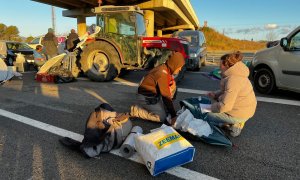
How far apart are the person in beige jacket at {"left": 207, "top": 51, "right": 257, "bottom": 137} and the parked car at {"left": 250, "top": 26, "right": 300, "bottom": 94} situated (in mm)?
3043

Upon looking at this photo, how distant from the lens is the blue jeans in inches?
163

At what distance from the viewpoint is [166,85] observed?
4.52 m

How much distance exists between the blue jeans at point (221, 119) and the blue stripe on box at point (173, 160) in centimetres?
113

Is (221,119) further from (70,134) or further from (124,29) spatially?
(124,29)

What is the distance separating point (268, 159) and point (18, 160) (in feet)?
10.2

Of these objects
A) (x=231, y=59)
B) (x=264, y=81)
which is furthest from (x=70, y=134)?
(x=264, y=81)

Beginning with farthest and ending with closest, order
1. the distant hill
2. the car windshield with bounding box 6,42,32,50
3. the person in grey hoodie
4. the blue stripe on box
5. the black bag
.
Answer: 1. the distant hill
2. the car windshield with bounding box 6,42,32,50
3. the person in grey hoodie
4. the black bag
5. the blue stripe on box

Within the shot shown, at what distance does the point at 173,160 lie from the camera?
122 inches

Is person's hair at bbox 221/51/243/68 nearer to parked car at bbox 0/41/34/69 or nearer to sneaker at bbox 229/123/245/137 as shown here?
sneaker at bbox 229/123/245/137

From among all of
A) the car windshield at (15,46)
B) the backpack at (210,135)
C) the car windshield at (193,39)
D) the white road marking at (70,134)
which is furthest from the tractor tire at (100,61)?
the car windshield at (15,46)

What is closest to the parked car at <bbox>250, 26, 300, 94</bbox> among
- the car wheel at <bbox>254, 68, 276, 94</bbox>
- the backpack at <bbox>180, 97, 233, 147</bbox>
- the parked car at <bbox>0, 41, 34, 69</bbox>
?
the car wheel at <bbox>254, 68, 276, 94</bbox>

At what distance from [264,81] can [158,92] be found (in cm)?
406

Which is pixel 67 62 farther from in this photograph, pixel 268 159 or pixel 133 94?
pixel 268 159

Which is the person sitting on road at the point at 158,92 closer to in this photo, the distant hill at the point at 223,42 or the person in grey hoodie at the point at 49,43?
the person in grey hoodie at the point at 49,43
